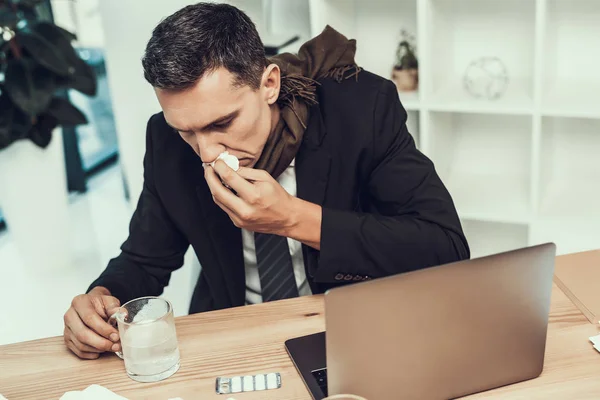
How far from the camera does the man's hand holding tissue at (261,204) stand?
1.25m

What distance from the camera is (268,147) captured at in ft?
4.87

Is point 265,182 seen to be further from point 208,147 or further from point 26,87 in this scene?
point 26,87

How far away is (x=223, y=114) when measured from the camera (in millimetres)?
1344

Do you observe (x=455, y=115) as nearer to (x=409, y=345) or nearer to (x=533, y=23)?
(x=533, y=23)

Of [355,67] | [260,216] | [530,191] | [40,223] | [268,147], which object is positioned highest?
[355,67]

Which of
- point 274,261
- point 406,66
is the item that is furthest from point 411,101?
point 274,261

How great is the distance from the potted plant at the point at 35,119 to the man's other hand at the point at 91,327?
184cm

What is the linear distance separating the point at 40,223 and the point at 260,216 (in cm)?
221

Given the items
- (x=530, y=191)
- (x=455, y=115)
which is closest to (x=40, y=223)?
(x=455, y=115)

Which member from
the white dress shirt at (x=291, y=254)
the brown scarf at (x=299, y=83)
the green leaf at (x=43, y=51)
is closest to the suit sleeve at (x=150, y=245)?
the white dress shirt at (x=291, y=254)

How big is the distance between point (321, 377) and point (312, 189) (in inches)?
21.6

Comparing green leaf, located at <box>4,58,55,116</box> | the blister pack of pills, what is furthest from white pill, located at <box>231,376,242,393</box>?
green leaf, located at <box>4,58,55,116</box>

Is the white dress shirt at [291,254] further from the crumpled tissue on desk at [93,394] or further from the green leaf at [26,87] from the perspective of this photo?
the green leaf at [26,87]

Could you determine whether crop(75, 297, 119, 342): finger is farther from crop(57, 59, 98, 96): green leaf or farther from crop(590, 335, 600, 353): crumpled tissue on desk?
crop(57, 59, 98, 96): green leaf
